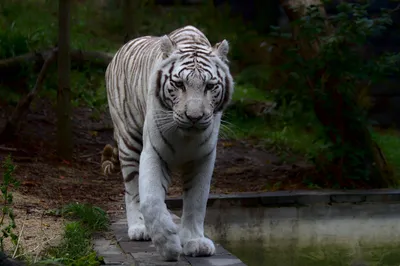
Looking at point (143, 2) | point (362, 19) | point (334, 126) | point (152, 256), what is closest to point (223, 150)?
point (334, 126)

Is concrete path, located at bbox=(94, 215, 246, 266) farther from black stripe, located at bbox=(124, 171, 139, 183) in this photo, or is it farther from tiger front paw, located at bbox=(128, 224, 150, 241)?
black stripe, located at bbox=(124, 171, 139, 183)

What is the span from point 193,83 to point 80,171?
3752mm

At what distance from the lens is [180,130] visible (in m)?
4.47

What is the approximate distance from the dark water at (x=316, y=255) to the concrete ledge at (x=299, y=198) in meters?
0.51

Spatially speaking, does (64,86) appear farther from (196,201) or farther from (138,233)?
(196,201)

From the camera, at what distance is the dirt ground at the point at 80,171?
20.0 ft

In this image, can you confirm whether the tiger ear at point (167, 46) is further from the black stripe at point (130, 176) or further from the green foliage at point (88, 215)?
the green foliage at point (88, 215)

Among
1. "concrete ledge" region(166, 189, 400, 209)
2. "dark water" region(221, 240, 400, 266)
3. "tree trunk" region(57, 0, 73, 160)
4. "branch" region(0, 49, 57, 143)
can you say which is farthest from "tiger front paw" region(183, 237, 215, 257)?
"branch" region(0, 49, 57, 143)

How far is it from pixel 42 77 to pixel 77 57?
67.1 inches

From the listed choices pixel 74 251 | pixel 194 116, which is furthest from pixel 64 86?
pixel 194 116

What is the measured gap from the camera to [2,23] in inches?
448

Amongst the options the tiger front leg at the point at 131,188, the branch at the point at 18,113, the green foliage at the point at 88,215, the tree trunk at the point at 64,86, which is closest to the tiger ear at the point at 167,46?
the tiger front leg at the point at 131,188

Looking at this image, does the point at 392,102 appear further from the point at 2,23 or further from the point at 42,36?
the point at 2,23

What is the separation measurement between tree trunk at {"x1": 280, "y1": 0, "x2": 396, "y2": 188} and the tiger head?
2.84 m
